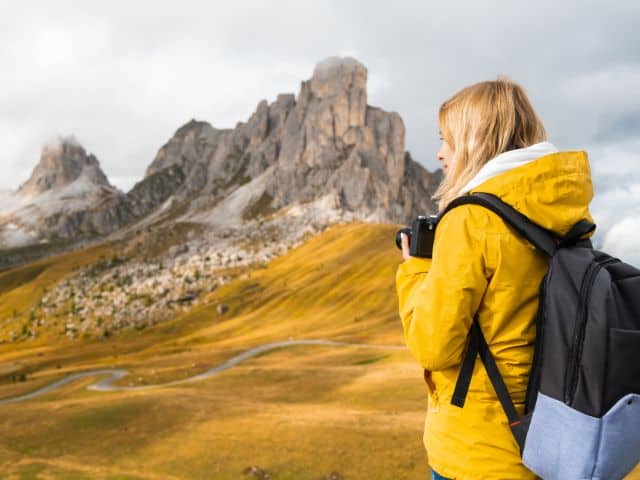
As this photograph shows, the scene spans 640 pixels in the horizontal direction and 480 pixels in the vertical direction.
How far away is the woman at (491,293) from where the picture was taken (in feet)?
15.7

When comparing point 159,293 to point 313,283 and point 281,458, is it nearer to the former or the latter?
point 313,283

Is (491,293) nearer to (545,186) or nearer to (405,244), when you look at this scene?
(545,186)

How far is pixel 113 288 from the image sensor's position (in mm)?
174250

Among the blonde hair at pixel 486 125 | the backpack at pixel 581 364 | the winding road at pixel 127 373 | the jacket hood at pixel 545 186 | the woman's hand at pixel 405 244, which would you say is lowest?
the winding road at pixel 127 373

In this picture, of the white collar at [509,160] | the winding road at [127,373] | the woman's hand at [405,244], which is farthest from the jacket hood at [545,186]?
the winding road at [127,373]

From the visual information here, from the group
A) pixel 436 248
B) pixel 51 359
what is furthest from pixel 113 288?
pixel 436 248

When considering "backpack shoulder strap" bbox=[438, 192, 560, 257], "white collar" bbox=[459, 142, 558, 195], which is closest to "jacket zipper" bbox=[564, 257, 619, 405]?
"backpack shoulder strap" bbox=[438, 192, 560, 257]

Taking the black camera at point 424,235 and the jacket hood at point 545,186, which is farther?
the black camera at point 424,235

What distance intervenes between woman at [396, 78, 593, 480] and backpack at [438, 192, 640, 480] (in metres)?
0.13

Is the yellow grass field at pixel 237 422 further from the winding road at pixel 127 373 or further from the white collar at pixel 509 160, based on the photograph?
the white collar at pixel 509 160

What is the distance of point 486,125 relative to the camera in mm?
5316

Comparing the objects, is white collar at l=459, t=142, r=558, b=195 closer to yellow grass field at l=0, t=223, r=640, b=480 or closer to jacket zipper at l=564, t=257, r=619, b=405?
jacket zipper at l=564, t=257, r=619, b=405

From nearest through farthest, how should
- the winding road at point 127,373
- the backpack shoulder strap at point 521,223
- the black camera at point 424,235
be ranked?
the backpack shoulder strap at point 521,223 → the black camera at point 424,235 → the winding road at point 127,373

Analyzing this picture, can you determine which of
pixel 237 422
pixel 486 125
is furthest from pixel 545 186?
pixel 237 422
